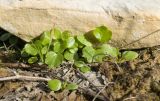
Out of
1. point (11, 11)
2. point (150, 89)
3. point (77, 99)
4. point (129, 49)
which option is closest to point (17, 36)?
point (11, 11)

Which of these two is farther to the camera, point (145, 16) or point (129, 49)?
point (129, 49)

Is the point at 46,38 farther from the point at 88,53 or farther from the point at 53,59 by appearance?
the point at 88,53

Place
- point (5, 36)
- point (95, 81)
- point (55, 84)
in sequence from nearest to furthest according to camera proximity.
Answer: point (55, 84)
point (95, 81)
point (5, 36)

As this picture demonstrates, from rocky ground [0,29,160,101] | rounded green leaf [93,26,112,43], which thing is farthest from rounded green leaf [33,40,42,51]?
rounded green leaf [93,26,112,43]

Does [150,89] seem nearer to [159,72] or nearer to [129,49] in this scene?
[159,72]

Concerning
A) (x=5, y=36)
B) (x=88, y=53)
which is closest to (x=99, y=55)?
(x=88, y=53)

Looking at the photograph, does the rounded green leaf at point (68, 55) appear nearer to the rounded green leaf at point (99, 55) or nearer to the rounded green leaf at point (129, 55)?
the rounded green leaf at point (99, 55)
